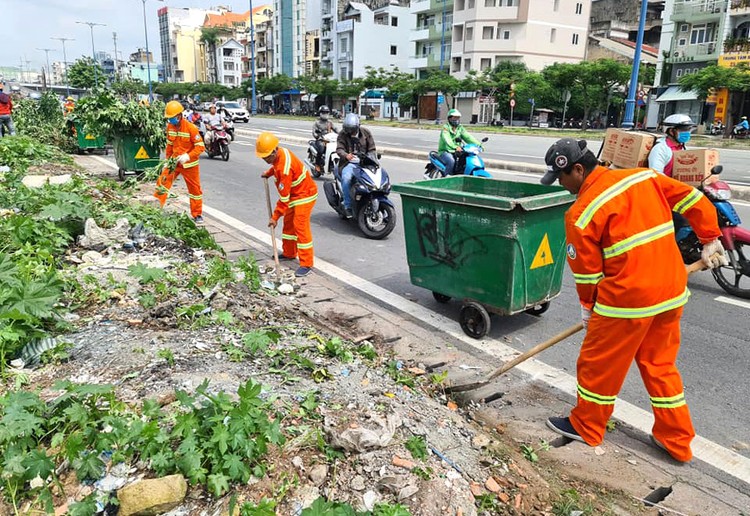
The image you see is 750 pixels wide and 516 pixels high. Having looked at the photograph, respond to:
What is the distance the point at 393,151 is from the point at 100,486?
1616 cm

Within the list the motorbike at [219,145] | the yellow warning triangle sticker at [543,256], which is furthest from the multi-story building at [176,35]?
the yellow warning triangle sticker at [543,256]

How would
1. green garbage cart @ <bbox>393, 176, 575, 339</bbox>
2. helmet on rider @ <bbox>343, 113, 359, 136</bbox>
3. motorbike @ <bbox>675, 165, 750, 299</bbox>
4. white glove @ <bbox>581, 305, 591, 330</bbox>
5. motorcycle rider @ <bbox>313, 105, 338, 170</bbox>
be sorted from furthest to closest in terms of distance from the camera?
motorcycle rider @ <bbox>313, 105, 338, 170</bbox>, helmet on rider @ <bbox>343, 113, 359, 136</bbox>, motorbike @ <bbox>675, 165, 750, 299</bbox>, green garbage cart @ <bbox>393, 176, 575, 339</bbox>, white glove @ <bbox>581, 305, 591, 330</bbox>

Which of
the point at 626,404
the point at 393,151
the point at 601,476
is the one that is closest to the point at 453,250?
the point at 626,404

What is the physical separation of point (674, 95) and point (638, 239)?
4409 cm

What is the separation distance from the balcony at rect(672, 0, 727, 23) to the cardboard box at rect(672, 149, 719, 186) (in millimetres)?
40291

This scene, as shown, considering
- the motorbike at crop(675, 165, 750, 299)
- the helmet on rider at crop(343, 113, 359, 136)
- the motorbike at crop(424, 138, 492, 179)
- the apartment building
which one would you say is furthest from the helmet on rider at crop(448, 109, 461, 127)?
the apartment building

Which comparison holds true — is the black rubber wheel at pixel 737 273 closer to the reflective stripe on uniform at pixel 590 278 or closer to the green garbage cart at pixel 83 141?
the reflective stripe on uniform at pixel 590 278

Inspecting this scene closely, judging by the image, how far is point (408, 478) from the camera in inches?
104

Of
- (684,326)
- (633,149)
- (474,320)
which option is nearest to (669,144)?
(633,149)

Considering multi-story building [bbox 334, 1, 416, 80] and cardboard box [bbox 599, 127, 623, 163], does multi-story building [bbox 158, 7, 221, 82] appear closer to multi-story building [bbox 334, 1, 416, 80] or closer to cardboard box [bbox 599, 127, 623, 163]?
multi-story building [bbox 334, 1, 416, 80]

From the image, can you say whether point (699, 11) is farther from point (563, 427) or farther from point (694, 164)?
point (563, 427)

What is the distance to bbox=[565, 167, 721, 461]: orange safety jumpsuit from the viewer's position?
2.92m

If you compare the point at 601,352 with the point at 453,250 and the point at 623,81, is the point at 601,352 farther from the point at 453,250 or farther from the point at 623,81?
the point at 623,81

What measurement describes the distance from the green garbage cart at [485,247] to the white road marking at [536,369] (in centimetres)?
19
